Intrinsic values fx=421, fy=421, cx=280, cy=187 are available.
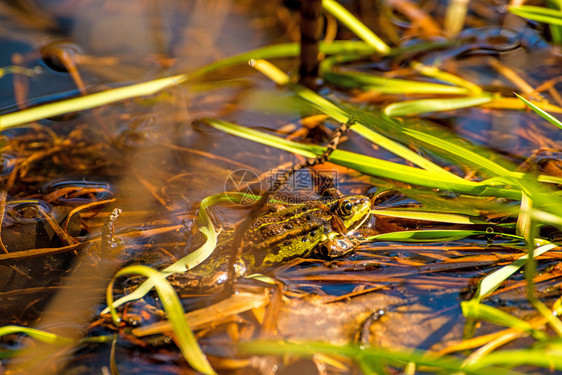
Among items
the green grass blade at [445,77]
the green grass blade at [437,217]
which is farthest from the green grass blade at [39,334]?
the green grass blade at [445,77]

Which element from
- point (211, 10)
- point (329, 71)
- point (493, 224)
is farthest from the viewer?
point (211, 10)

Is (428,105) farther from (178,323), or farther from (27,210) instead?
(27,210)

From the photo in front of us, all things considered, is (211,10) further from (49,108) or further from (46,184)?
(46,184)

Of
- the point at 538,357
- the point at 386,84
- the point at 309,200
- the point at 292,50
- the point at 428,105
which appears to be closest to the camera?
the point at 538,357

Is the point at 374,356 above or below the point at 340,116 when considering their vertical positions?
below

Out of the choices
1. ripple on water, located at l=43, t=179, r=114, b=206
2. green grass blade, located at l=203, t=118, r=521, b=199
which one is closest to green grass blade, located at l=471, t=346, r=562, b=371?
green grass blade, located at l=203, t=118, r=521, b=199

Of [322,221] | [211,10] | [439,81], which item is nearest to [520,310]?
[322,221]

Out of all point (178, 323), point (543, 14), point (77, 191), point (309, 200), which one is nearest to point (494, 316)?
point (309, 200)
